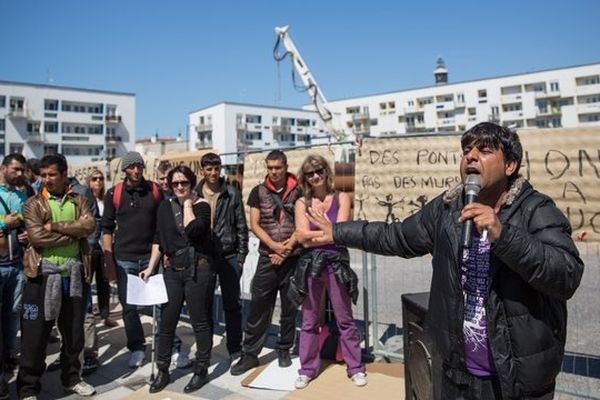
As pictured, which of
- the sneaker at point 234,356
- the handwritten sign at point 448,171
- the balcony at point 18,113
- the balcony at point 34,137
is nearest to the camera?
the handwritten sign at point 448,171

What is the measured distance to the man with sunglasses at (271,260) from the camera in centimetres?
434

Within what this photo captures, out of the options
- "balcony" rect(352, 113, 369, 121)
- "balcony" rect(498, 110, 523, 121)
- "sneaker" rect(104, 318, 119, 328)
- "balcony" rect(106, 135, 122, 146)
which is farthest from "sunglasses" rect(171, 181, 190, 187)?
"balcony" rect(352, 113, 369, 121)

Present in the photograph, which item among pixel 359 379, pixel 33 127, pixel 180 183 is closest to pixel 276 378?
pixel 359 379

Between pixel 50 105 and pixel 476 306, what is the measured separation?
8247 centimetres

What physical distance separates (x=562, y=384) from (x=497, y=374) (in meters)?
2.61

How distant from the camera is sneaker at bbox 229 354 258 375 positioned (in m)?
4.32

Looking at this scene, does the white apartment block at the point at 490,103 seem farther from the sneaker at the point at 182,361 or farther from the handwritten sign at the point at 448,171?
the sneaker at the point at 182,361

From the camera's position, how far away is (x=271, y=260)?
432 centimetres

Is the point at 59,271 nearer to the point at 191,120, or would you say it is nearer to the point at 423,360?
the point at 423,360

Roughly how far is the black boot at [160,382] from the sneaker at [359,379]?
5.40 feet

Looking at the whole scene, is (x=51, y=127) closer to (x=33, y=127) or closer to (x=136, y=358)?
(x=33, y=127)

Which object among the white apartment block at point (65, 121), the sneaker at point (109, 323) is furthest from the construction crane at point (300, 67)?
the white apartment block at point (65, 121)

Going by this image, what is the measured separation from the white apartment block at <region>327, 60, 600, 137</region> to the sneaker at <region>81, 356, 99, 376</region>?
63.1 metres

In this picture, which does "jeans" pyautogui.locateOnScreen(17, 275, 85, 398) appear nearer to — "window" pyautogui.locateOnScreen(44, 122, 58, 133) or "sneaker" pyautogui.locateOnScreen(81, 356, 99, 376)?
"sneaker" pyautogui.locateOnScreen(81, 356, 99, 376)
